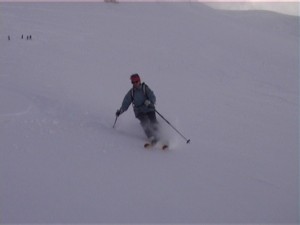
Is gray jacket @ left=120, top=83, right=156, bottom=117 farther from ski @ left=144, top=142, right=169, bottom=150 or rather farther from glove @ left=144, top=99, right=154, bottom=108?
ski @ left=144, top=142, right=169, bottom=150

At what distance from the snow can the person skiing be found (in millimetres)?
288

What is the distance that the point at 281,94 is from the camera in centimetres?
1384

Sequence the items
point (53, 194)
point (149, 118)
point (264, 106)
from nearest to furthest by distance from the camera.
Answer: point (53, 194)
point (149, 118)
point (264, 106)

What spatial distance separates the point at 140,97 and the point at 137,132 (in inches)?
39.8

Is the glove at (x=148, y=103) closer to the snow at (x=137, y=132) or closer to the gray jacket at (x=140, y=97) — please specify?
the gray jacket at (x=140, y=97)

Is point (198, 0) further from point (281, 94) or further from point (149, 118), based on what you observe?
point (149, 118)

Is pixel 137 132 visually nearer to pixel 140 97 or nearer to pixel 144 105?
pixel 144 105

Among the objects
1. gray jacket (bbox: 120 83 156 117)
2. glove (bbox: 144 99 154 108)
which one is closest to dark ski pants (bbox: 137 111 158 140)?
gray jacket (bbox: 120 83 156 117)

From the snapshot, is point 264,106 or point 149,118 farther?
point 264,106

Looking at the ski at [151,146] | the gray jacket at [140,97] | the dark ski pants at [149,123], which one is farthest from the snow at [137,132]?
the gray jacket at [140,97]

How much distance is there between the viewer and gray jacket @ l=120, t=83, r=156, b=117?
8.32m

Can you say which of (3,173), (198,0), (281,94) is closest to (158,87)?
(281,94)

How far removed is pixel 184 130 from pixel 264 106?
3.75 m

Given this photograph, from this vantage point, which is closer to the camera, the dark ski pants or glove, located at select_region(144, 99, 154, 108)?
glove, located at select_region(144, 99, 154, 108)
